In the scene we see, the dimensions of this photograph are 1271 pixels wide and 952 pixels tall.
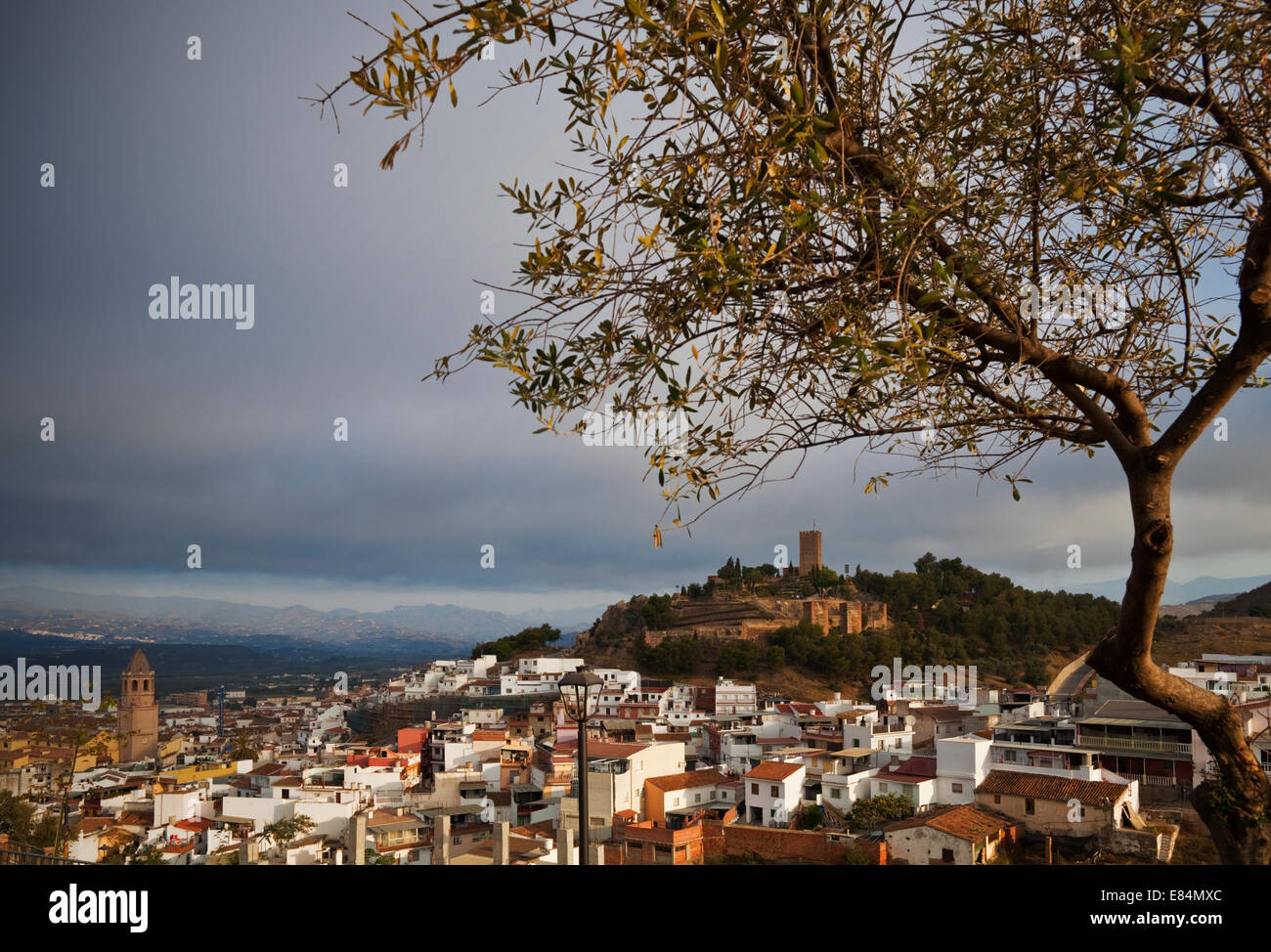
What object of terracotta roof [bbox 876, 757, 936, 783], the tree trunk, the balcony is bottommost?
terracotta roof [bbox 876, 757, 936, 783]

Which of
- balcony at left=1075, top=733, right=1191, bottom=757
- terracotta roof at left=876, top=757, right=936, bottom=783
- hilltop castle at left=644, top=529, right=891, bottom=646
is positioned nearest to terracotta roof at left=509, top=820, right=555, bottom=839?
terracotta roof at left=876, top=757, right=936, bottom=783

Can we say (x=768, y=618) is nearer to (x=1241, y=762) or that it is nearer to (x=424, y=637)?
(x=424, y=637)

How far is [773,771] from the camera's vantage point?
14.1m

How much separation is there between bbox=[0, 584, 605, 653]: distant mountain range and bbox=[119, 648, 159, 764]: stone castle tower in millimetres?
5859

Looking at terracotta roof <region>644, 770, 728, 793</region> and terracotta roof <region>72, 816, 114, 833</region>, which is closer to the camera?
terracotta roof <region>72, 816, 114, 833</region>

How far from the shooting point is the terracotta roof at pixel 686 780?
46.8 ft

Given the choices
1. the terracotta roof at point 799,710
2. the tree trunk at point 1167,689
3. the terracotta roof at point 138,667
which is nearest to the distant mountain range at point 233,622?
the terracotta roof at point 138,667

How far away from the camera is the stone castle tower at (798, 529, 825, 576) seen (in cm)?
4802

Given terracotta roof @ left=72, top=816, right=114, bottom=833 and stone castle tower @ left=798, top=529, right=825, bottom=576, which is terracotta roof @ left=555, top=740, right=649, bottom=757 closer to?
terracotta roof @ left=72, top=816, right=114, bottom=833

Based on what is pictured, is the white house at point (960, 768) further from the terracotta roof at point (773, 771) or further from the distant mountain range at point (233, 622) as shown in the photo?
the distant mountain range at point (233, 622)

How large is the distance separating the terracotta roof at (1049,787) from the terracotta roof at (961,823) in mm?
595

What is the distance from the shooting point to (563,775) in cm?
1536
